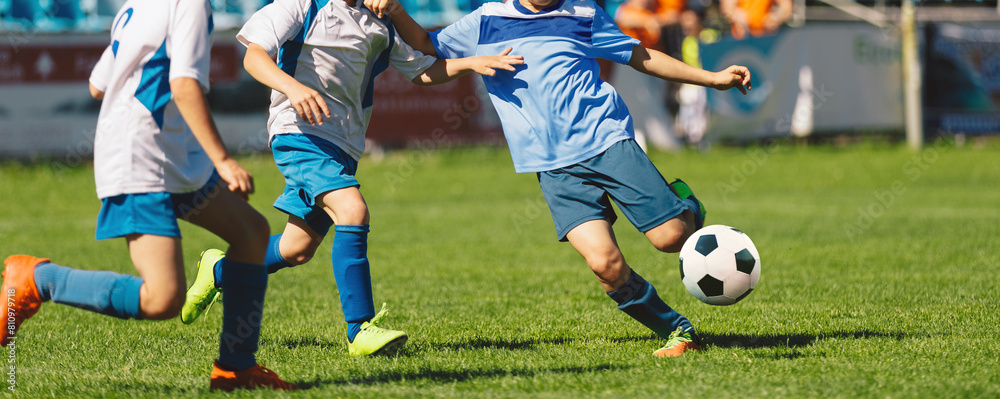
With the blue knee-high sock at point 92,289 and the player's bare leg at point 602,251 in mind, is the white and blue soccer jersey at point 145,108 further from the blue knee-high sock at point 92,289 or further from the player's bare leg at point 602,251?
the player's bare leg at point 602,251

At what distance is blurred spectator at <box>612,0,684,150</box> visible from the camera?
1598cm

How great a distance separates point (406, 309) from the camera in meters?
5.65

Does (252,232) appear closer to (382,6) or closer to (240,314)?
(240,314)

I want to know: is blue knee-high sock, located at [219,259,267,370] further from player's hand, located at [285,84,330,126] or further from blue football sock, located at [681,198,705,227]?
blue football sock, located at [681,198,705,227]

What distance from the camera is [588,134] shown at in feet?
14.3

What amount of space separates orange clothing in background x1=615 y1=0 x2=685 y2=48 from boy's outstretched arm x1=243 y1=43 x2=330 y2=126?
493 inches

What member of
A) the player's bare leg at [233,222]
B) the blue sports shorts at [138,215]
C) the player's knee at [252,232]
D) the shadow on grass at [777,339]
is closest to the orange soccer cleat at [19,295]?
the blue sports shorts at [138,215]

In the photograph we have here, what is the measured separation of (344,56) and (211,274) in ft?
4.20

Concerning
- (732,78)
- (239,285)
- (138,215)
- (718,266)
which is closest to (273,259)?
(239,285)

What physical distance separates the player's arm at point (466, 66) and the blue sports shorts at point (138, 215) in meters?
1.41

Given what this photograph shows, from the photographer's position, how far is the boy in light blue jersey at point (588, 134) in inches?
169

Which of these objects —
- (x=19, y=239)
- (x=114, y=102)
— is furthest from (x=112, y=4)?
(x=114, y=102)

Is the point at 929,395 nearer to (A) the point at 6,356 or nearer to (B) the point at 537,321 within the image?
(B) the point at 537,321

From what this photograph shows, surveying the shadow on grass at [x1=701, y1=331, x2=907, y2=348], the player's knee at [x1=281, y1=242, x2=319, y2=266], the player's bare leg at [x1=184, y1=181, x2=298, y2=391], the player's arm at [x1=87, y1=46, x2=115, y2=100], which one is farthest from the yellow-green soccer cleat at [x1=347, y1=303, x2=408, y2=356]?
the player's arm at [x1=87, y1=46, x2=115, y2=100]
